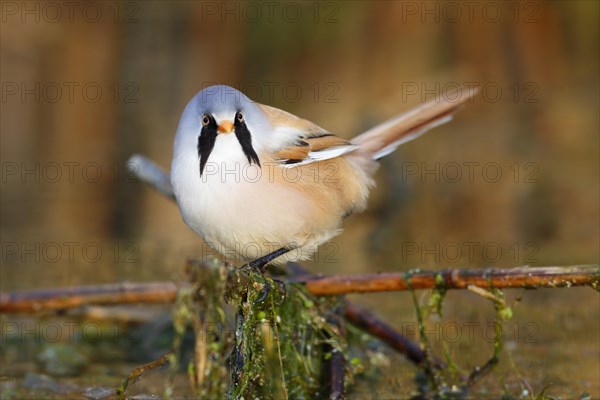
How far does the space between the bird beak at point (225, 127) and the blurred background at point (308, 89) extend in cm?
496

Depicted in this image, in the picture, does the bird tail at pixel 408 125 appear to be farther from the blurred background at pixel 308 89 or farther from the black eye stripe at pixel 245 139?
the blurred background at pixel 308 89

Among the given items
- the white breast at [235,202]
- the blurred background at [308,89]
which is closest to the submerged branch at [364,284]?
the white breast at [235,202]

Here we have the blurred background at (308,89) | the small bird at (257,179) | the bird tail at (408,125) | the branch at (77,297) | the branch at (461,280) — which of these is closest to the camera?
the branch at (461,280)

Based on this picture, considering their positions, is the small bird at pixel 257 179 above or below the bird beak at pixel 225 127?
below

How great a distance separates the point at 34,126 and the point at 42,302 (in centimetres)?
552

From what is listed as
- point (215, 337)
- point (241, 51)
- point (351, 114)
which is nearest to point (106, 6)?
point (241, 51)

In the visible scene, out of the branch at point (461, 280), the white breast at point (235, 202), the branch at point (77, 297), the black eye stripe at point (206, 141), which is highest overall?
the black eye stripe at point (206, 141)

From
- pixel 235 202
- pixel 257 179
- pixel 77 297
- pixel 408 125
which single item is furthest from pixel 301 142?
pixel 77 297

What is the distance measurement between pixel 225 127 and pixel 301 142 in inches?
26.9

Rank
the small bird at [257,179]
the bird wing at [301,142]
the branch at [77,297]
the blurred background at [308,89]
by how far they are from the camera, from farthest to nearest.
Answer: the blurred background at [308,89] < the branch at [77,297] < the bird wing at [301,142] < the small bird at [257,179]

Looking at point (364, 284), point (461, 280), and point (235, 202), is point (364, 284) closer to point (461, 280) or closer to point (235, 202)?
point (461, 280)

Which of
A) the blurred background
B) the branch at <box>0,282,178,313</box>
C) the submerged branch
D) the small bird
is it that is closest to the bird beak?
the small bird

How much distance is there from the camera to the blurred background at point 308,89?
31.9ft

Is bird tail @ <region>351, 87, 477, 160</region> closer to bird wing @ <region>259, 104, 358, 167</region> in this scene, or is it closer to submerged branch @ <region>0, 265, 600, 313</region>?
bird wing @ <region>259, 104, 358, 167</region>
